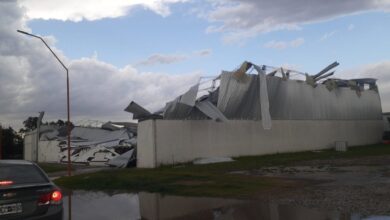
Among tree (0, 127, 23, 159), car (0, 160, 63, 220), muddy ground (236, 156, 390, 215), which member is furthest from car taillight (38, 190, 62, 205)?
tree (0, 127, 23, 159)

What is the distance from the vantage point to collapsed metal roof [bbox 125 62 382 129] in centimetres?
3434

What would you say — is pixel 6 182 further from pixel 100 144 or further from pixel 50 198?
pixel 100 144

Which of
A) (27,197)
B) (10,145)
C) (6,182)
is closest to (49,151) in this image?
(10,145)

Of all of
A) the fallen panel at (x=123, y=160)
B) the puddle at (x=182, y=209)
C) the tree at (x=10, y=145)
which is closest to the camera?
the puddle at (x=182, y=209)

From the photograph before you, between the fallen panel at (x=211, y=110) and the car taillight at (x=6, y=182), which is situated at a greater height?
the fallen panel at (x=211, y=110)

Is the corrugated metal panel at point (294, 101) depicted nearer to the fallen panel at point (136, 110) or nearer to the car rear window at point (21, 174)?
the fallen panel at point (136, 110)

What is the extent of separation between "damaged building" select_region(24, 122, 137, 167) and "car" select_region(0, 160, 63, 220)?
86.6 ft

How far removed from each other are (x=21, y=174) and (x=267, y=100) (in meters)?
28.2

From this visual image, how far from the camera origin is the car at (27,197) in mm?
7586

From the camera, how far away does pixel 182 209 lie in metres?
12.2

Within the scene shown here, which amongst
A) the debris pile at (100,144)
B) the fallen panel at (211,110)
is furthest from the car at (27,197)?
the debris pile at (100,144)

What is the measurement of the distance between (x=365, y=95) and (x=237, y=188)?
131 ft

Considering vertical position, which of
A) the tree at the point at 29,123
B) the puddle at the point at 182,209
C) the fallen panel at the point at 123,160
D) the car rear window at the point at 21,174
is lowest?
the puddle at the point at 182,209

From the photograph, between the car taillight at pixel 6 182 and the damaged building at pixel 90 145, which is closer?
the car taillight at pixel 6 182
